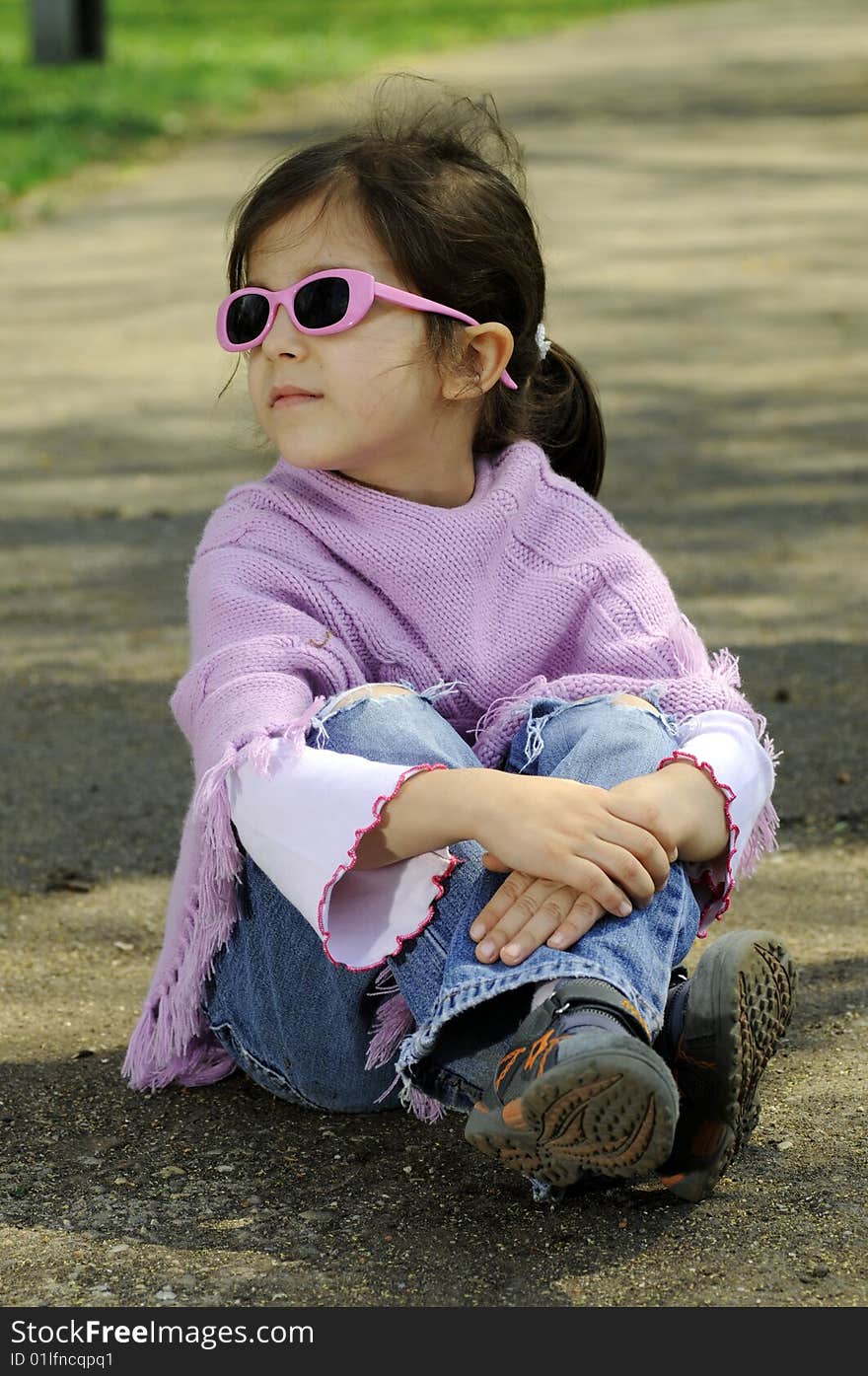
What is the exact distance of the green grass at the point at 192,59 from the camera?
10266mm

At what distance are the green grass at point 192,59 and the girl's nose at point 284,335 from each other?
22.7 ft

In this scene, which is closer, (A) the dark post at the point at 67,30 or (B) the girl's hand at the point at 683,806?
Answer: (B) the girl's hand at the point at 683,806

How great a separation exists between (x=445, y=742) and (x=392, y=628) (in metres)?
0.25

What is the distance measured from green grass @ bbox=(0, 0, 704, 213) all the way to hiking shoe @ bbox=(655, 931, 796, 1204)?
24.8ft

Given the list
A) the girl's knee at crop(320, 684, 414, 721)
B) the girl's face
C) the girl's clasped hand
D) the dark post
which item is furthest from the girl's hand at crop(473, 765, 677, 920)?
the dark post

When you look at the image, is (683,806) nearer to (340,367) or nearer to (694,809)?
(694,809)

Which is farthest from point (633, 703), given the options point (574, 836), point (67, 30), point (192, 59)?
point (192, 59)

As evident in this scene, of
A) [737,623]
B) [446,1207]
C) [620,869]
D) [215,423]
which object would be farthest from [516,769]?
[215,423]

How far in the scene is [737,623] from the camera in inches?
162

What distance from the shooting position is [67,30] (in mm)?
13352

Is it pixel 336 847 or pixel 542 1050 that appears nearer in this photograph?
pixel 542 1050

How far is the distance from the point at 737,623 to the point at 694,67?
11.3 metres

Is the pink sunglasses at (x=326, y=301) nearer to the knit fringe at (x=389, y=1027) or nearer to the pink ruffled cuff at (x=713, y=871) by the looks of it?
the pink ruffled cuff at (x=713, y=871)

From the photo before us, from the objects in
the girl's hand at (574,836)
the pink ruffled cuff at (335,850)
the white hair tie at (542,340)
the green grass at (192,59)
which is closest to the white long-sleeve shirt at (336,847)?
the pink ruffled cuff at (335,850)
